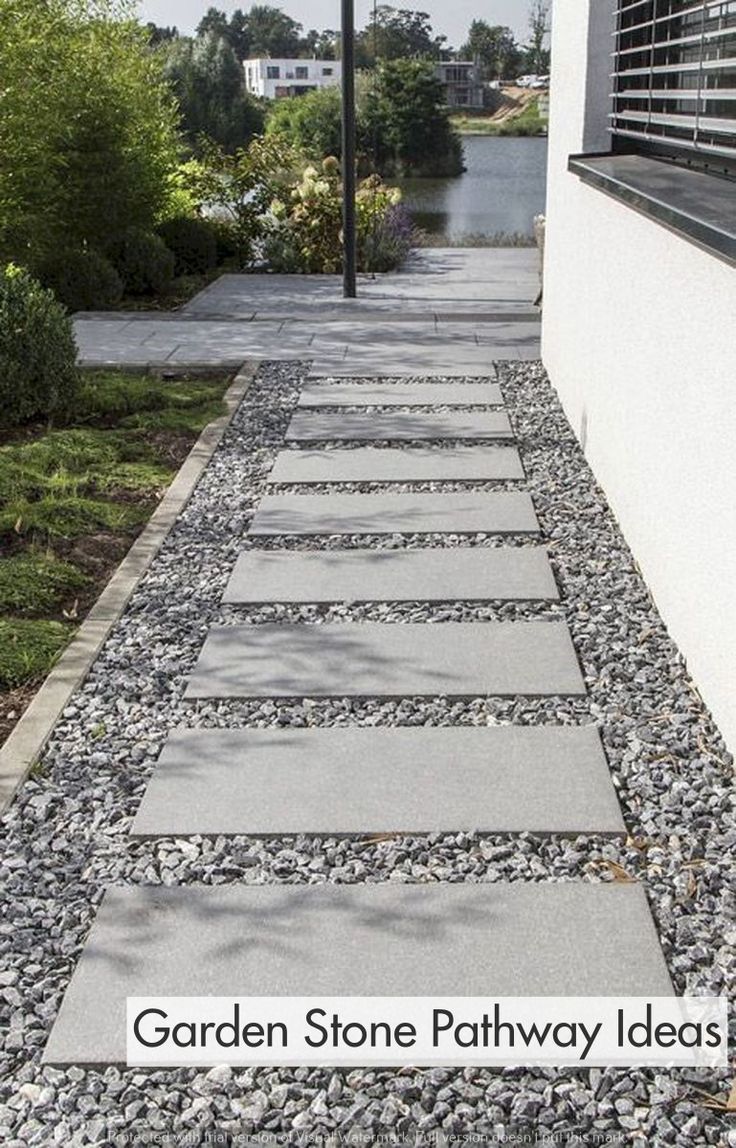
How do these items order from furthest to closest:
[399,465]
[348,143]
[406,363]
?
[348,143]
[406,363]
[399,465]

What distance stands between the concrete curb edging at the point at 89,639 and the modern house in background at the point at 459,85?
41.8ft

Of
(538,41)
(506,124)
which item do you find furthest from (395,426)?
(506,124)

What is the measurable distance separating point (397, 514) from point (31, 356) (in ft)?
8.17

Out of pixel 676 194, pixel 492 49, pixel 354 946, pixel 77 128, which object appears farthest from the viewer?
pixel 492 49

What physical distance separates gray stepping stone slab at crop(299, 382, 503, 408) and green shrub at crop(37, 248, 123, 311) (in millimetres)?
3789

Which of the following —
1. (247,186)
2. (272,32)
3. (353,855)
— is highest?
(272,32)

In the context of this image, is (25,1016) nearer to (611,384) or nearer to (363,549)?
(363,549)

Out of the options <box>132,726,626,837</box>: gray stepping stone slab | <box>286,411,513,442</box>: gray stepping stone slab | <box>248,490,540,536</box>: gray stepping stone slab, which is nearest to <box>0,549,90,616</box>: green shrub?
<box>248,490,540,536</box>: gray stepping stone slab

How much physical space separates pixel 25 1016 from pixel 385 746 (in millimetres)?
1221

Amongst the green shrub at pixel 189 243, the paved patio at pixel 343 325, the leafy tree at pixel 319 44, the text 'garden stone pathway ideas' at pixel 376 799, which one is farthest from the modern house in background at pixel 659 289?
the leafy tree at pixel 319 44

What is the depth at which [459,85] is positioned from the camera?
17.4 meters

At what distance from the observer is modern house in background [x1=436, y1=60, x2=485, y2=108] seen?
1728 cm

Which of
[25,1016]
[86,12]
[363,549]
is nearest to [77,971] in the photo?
[25,1016]

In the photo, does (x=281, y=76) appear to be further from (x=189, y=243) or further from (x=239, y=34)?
(x=189, y=243)
